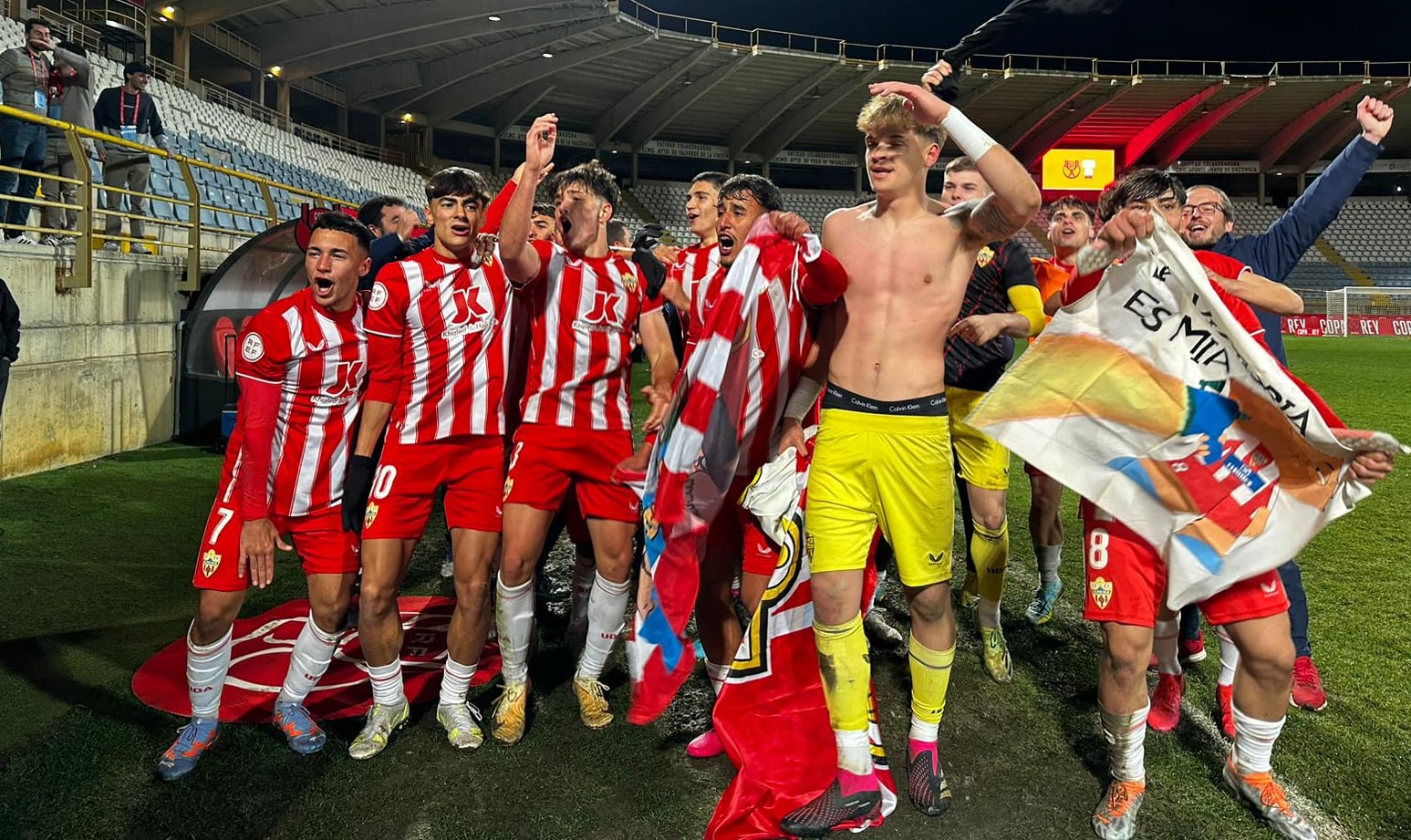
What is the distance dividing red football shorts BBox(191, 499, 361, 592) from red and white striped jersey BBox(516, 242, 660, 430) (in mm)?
796

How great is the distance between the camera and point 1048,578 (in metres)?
4.54

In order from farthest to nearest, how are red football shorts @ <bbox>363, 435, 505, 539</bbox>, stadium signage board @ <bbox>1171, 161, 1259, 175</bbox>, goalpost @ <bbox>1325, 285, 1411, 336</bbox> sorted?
stadium signage board @ <bbox>1171, 161, 1259, 175</bbox>, goalpost @ <bbox>1325, 285, 1411, 336</bbox>, red football shorts @ <bbox>363, 435, 505, 539</bbox>

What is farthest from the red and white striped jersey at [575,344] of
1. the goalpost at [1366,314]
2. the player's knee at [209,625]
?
the goalpost at [1366,314]

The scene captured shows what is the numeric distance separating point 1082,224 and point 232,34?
86.5ft

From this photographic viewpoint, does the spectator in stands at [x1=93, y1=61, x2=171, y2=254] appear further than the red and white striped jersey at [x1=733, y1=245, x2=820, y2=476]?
Yes

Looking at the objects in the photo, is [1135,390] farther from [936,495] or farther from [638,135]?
Answer: [638,135]

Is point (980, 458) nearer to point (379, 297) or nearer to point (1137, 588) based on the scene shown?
point (1137, 588)

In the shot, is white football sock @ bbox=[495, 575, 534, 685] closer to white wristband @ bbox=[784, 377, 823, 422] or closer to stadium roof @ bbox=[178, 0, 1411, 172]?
white wristband @ bbox=[784, 377, 823, 422]

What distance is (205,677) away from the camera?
9.70ft

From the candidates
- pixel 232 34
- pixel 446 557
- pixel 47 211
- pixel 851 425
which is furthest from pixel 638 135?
pixel 851 425

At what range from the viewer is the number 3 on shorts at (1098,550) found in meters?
2.74

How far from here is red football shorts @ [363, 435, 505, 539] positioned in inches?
125

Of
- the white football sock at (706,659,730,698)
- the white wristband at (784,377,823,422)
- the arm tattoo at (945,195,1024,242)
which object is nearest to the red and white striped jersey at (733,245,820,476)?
the white wristband at (784,377,823,422)

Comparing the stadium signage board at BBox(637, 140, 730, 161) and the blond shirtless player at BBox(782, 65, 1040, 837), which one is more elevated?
the stadium signage board at BBox(637, 140, 730, 161)
